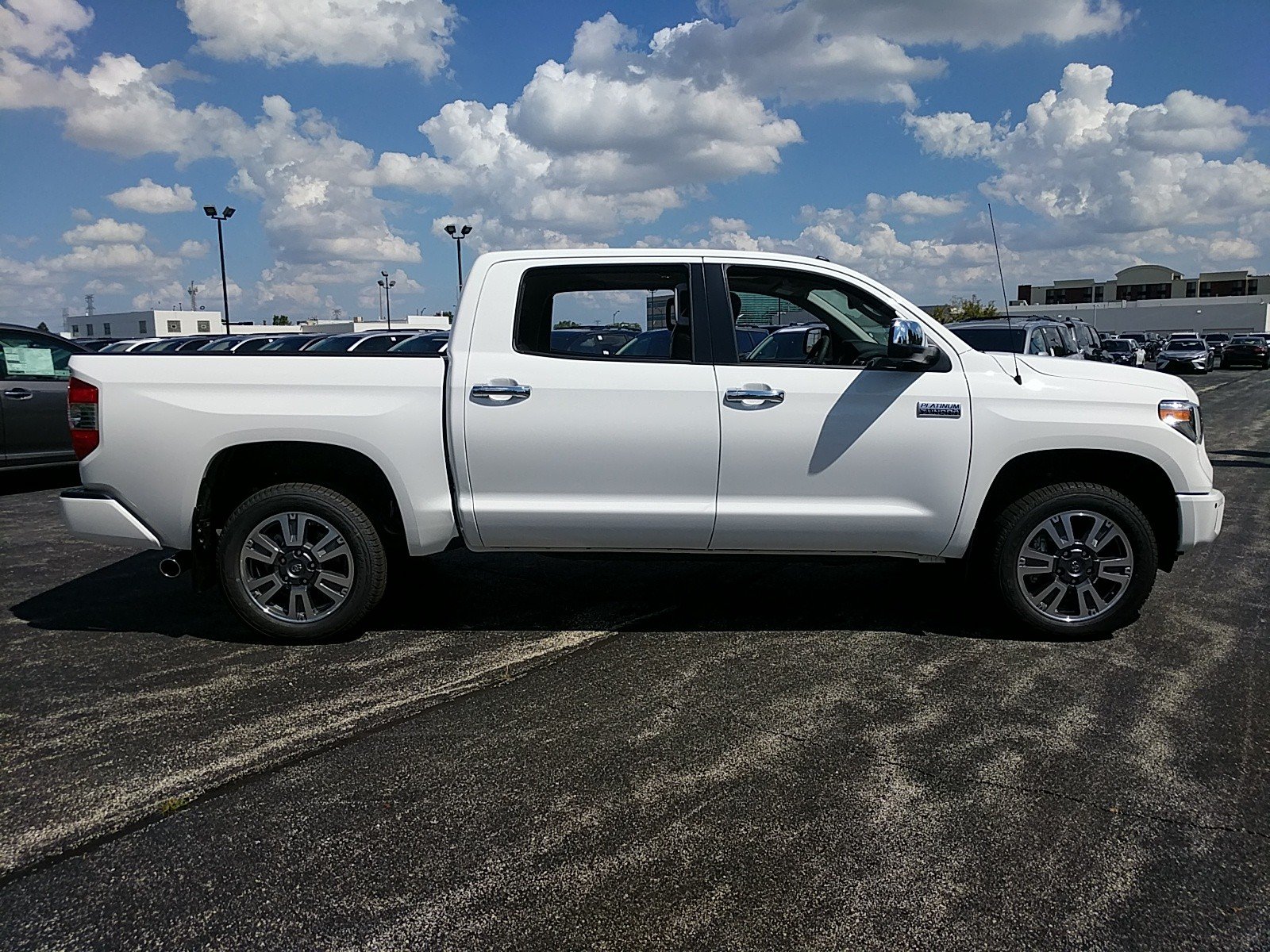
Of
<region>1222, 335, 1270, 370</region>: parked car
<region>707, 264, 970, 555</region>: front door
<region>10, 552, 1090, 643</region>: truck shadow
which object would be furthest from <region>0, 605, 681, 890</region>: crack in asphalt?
<region>1222, 335, 1270, 370</region>: parked car

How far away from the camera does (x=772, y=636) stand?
197 inches

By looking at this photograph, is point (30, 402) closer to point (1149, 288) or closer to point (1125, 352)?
point (1125, 352)

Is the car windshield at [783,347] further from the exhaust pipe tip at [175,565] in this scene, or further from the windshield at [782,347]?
the exhaust pipe tip at [175,565]

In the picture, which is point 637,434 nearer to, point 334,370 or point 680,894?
point 334,370

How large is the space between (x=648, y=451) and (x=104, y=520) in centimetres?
276

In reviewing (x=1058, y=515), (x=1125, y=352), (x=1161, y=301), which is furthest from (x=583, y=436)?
(x=1161, y=301)

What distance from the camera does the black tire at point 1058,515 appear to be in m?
4.76

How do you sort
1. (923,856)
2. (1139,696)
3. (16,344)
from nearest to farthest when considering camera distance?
(923,856) < (1139,696) < (16,344)

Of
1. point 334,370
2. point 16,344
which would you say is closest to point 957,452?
point 334,370

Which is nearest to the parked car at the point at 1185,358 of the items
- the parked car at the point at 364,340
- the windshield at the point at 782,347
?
the parked car at the point at 364,340

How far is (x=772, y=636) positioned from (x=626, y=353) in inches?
65.5

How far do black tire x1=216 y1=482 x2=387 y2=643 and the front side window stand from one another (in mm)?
2144

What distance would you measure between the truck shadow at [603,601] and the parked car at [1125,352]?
19998 mm

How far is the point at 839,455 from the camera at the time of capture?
15.4ft
